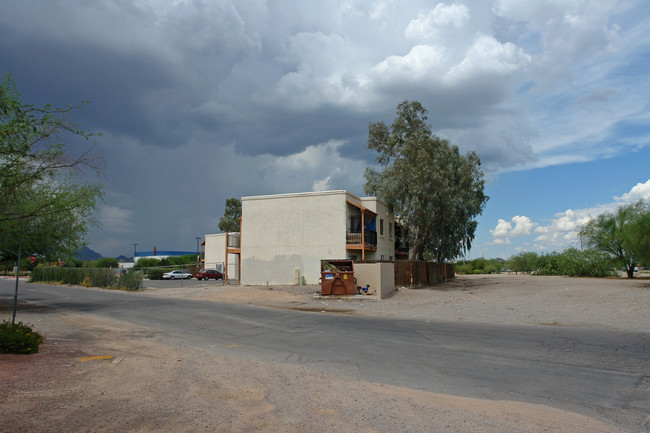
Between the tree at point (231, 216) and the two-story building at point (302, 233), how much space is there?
3792 centimetres

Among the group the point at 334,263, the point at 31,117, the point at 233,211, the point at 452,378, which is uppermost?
the point at 233,211

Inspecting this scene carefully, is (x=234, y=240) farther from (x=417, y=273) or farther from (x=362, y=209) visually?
(x=417, y=273)

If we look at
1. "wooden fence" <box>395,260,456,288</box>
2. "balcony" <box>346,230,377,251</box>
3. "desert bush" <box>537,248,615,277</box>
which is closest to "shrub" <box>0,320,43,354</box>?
"wooden fence" <box>395,260,456,288</box>

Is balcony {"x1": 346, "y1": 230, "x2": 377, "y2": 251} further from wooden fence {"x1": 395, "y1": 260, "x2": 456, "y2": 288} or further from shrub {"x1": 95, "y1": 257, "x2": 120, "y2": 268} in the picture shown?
shrub {"x1": 95, "y1": 257, "x2": 120, "y2": 268}

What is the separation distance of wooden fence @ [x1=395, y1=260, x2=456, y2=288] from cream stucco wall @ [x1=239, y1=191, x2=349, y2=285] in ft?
17.3

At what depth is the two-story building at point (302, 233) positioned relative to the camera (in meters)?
35.0

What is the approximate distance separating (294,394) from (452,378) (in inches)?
110

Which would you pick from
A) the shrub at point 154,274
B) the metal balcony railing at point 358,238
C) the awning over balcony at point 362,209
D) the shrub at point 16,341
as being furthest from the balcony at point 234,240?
the shrub at point 16,341

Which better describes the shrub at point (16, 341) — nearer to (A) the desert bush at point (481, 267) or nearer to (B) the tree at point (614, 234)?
(B) the tree at point (614, 234)

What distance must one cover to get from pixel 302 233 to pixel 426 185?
1068 cm


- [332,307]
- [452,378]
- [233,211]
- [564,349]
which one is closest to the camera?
[452,378]

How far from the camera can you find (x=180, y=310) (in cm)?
1848

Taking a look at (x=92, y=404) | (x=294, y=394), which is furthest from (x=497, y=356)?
(x=92, y=404)

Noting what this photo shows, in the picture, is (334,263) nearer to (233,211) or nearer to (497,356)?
(497,356)
